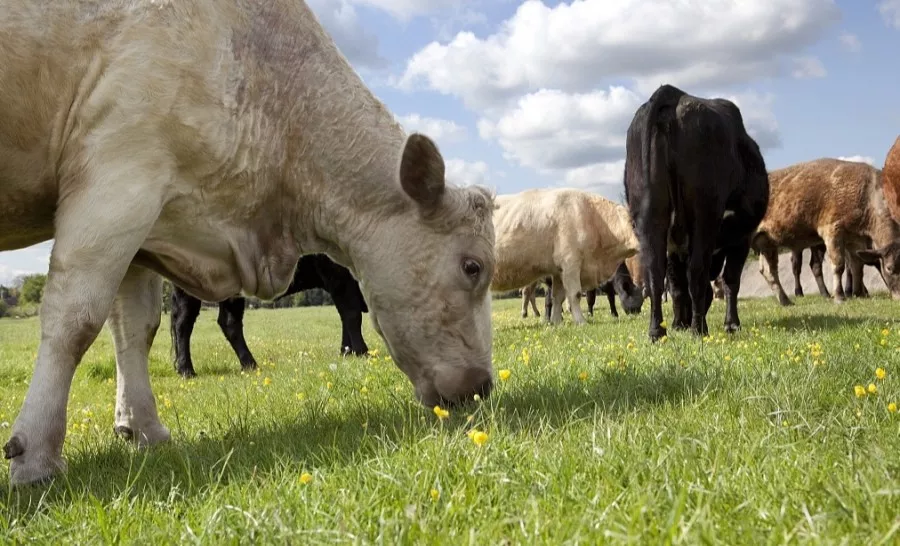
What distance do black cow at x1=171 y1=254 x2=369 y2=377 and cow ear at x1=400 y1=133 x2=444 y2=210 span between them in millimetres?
6824

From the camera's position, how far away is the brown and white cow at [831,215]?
16.9 m

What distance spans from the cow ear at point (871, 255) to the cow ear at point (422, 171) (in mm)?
14513

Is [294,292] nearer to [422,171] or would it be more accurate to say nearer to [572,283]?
[572,283]

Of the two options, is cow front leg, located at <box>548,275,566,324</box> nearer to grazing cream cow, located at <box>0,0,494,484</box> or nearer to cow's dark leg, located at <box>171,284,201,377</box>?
cow's dark leg, located at <box>171,284,201,377</box>

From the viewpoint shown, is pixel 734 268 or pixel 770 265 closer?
pixel 734 268

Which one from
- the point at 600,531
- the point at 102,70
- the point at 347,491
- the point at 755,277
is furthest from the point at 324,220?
the point at 755,277

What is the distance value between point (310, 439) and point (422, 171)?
1534 mm

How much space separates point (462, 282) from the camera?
414cm

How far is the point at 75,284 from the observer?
337 centimetres

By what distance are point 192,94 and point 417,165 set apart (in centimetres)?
120

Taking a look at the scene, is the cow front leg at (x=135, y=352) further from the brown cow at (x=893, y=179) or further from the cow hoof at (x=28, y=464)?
the brown cow at (x=893, y=179)

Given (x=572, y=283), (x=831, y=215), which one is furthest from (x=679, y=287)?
(x=831, y=215)

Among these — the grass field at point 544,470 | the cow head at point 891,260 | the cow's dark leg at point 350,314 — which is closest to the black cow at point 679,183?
the grass field at point 544,470

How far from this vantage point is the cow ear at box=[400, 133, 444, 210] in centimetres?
391
